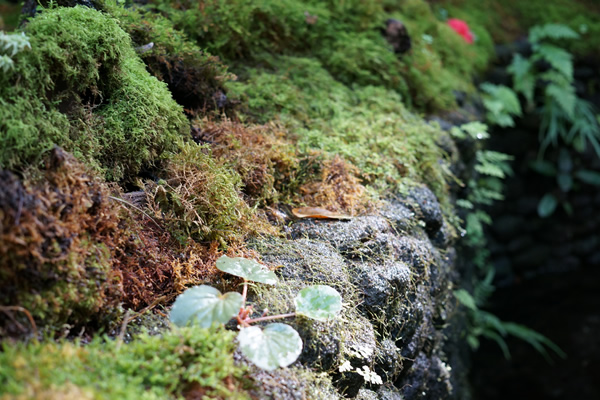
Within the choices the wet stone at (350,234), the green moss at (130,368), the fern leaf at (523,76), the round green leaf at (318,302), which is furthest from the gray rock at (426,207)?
the fern leaf at (523,76)

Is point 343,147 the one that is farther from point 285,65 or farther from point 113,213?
point 113,213

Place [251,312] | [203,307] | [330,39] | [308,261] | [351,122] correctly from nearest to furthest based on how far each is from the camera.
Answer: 1. [203,307]
2. [251,312]
3. [308,261]
4. [351,122]
5. [330,39]

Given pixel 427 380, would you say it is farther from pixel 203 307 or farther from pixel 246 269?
pixel 203 307

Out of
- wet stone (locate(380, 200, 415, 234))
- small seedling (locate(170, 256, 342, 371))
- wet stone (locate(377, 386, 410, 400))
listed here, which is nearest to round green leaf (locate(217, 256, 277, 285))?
small seedling (locate(170, 256, 342, 371))

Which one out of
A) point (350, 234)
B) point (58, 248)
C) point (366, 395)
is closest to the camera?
point (58, 248)

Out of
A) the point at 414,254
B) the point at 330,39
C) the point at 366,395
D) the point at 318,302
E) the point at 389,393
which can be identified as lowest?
the point at 389,393

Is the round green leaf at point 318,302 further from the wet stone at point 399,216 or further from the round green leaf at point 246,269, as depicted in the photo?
the wet stone at point 399,216

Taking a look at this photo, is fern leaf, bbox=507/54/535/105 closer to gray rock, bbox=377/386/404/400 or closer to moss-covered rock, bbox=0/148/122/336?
gray rock, bbox=377/386/404/400

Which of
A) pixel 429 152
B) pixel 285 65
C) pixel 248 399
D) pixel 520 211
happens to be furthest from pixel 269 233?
pixel 520 211

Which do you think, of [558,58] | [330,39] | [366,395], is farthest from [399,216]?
[558,58]
